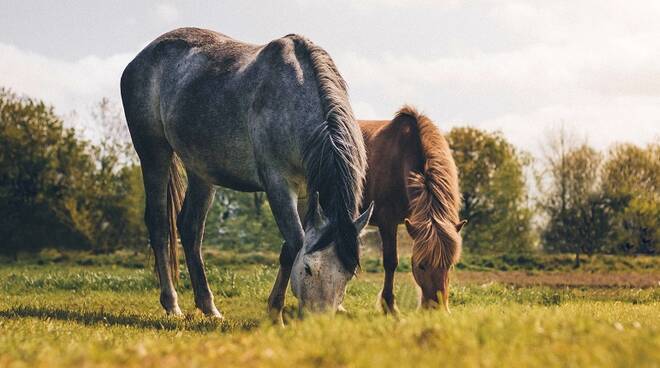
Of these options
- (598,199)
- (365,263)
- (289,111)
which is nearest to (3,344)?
(289,111)

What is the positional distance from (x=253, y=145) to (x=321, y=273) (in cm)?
230

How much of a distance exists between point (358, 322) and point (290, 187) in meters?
2.96

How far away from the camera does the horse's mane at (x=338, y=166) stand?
233 inches

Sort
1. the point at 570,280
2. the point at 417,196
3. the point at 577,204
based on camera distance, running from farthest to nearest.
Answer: the point at 577,204 < the point at 570,280 < the point at 417,196

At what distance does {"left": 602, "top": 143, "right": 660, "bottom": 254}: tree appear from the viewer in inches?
1485

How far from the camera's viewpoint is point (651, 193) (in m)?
39.4

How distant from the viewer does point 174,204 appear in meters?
9.84

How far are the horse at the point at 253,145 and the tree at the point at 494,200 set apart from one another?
3087 cm

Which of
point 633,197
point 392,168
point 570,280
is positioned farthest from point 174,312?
point 633,197

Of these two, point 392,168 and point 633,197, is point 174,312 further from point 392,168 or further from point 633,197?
point 633,197

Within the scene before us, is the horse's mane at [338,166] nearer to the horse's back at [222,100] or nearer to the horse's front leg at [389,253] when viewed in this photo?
the horse's back at [222,100]

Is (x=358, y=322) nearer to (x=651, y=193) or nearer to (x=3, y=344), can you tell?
(x=3, y=344)

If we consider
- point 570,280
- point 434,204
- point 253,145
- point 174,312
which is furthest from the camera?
point 570,280

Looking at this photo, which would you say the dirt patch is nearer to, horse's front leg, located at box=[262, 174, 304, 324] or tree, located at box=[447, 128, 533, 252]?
horse's front leg, located at box=[262, 174, 304, 324]
